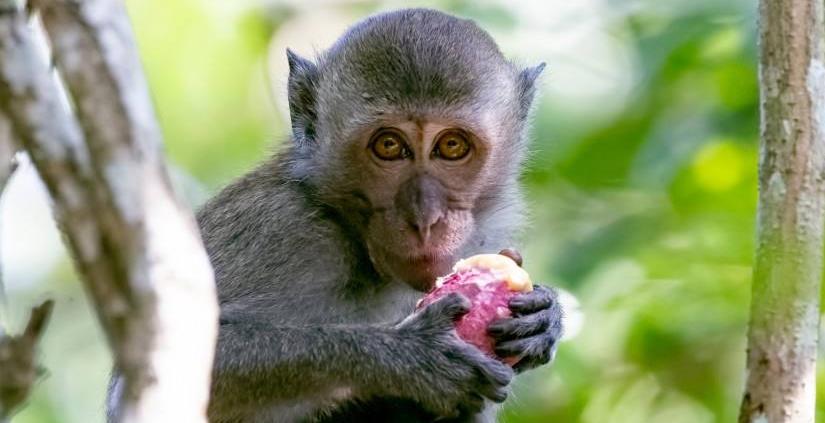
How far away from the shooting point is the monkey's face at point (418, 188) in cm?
625

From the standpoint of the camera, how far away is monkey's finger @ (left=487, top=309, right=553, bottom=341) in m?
5.95

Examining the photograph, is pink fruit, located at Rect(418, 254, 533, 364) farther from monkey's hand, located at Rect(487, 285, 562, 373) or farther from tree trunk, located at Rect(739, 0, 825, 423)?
tree trunk, located at Rect(739, 0, 825, 423)

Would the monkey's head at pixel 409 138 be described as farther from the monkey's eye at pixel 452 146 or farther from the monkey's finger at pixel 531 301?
the monkey's finger at pixel 531 301

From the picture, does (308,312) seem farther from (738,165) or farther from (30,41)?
(30,41)

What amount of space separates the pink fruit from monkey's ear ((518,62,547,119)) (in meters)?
1.62

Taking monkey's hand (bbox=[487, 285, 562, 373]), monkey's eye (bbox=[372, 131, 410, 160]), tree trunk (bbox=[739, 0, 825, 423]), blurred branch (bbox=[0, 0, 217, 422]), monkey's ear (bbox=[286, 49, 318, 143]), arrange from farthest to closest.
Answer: monkey's ear (bbox=[286, 49, 318, 143])
monkey's eye (bbox=[372, 131, 410, 160])
monkey's hand (bbox=[487, 285, 562, 373])
tree trunk (bbox=[739, 0, 825, 423])
blurred branch (bbox=[0, 0, 217, 422])

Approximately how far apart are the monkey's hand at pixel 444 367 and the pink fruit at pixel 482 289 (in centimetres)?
7

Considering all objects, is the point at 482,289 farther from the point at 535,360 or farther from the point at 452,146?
the point at 452,146

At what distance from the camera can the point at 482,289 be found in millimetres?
5906

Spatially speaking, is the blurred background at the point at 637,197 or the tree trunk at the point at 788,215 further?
the blurred background at the point at 637,197

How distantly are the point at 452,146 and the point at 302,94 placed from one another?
3.26ft

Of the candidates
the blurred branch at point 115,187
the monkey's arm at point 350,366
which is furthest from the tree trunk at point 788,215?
the blurred branch at point 115,187

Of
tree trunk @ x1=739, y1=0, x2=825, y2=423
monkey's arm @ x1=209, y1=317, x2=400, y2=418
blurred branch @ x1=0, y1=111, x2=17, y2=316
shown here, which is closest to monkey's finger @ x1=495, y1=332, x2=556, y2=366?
monkey's arm @ x1=209, y1=317, x2=400, y2=418

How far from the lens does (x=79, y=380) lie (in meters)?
11.4
